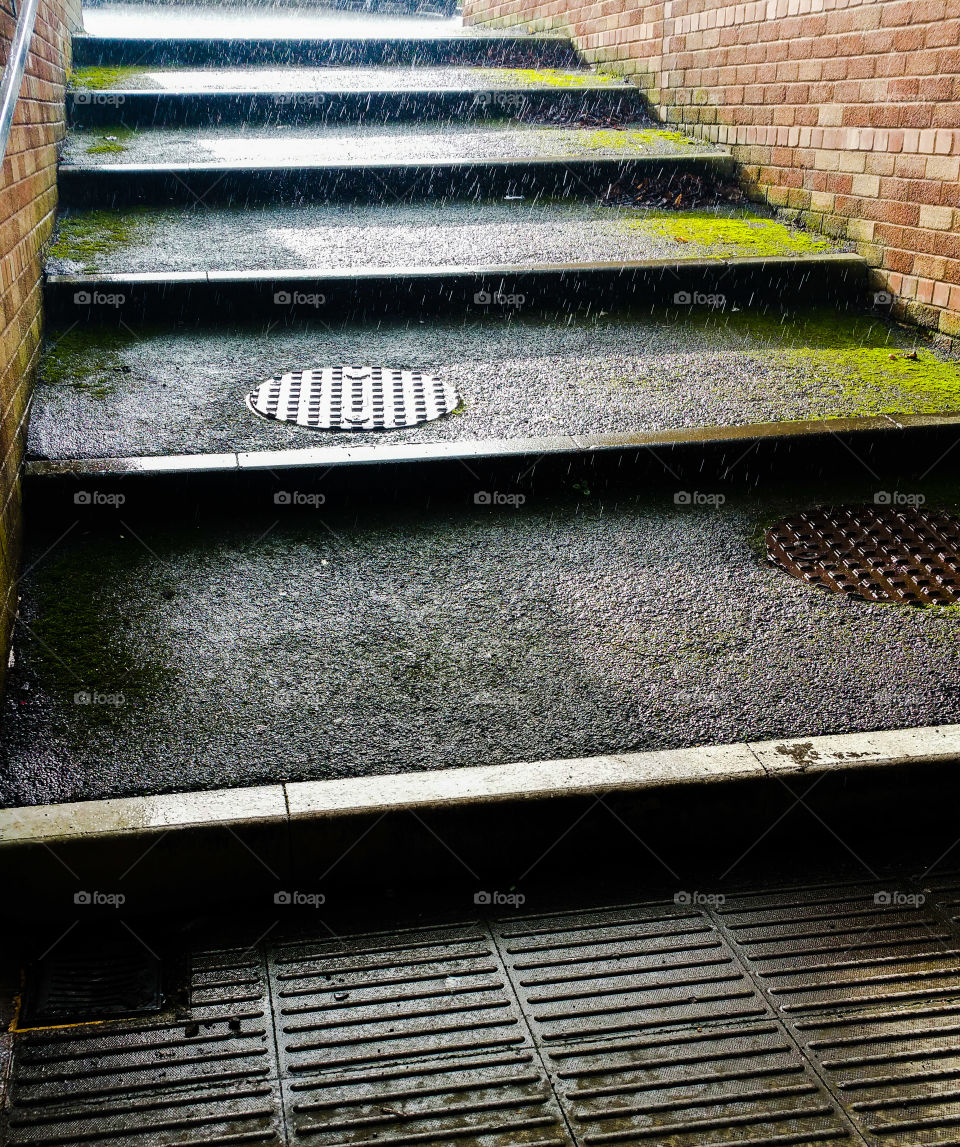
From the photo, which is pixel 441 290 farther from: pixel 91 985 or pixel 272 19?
pixel 272 19

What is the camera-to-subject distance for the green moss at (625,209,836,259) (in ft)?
18.1

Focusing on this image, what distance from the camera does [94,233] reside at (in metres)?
5.46

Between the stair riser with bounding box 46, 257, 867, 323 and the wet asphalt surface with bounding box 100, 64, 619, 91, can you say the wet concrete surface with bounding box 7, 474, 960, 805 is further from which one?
the wet asphalt surface with bounding box 100, 64, 619, 91

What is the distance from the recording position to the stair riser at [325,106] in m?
7.32

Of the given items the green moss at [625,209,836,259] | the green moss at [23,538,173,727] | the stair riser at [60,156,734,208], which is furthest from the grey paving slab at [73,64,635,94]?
the green moss at [23,538,173,727]

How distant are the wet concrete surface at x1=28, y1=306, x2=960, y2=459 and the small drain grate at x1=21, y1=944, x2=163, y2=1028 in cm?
187

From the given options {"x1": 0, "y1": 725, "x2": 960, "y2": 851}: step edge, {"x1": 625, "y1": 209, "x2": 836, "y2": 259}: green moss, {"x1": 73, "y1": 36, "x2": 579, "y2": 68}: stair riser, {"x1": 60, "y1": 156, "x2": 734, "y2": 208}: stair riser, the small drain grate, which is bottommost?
the small drain grate

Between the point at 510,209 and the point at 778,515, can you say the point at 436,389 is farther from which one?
the point at 510,209

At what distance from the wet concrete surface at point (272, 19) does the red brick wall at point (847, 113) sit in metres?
6.09

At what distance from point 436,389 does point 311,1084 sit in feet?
9.61

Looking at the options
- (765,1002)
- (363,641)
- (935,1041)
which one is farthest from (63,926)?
(935,1041)

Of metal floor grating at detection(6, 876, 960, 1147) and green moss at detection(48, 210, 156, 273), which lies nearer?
metal floor grating at detection(6, 876, 960, 1147)

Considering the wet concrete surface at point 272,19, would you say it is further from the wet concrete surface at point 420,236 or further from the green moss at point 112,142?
the wet concrete surface at point 420,236

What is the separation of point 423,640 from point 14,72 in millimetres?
2209
